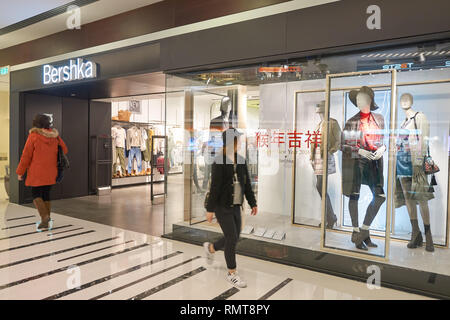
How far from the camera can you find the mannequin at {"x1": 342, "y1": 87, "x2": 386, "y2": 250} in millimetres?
3418

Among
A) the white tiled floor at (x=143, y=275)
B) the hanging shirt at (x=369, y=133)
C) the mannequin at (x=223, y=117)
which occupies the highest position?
the mannequin at (x=223, y=117)

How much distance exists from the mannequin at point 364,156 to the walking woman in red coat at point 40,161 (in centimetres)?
383

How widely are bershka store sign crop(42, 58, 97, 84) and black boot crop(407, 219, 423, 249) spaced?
4.85 m

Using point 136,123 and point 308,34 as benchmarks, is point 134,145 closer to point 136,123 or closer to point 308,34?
point 136,123

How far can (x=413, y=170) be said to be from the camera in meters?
A: 3.60

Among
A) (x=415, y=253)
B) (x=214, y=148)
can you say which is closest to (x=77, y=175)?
(x=214, y=148)

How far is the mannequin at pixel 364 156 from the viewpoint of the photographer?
3418 millimetres

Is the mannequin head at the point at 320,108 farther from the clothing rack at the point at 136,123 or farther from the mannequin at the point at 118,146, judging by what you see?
the clothing rack at the point at 136,123

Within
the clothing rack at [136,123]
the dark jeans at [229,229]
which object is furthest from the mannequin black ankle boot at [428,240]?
the clothing rack at [136,123]

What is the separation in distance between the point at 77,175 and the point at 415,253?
21.9ft

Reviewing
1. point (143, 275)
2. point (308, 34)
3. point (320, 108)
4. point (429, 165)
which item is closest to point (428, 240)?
point (429, 165)

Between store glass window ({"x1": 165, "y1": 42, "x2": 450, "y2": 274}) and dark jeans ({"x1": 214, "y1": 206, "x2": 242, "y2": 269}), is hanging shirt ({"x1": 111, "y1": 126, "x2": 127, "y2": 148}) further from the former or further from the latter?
dark jeans ({"x1": 214, "y1": 206, "x2": 242, "y2": 269})

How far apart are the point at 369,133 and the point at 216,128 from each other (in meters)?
1.69
